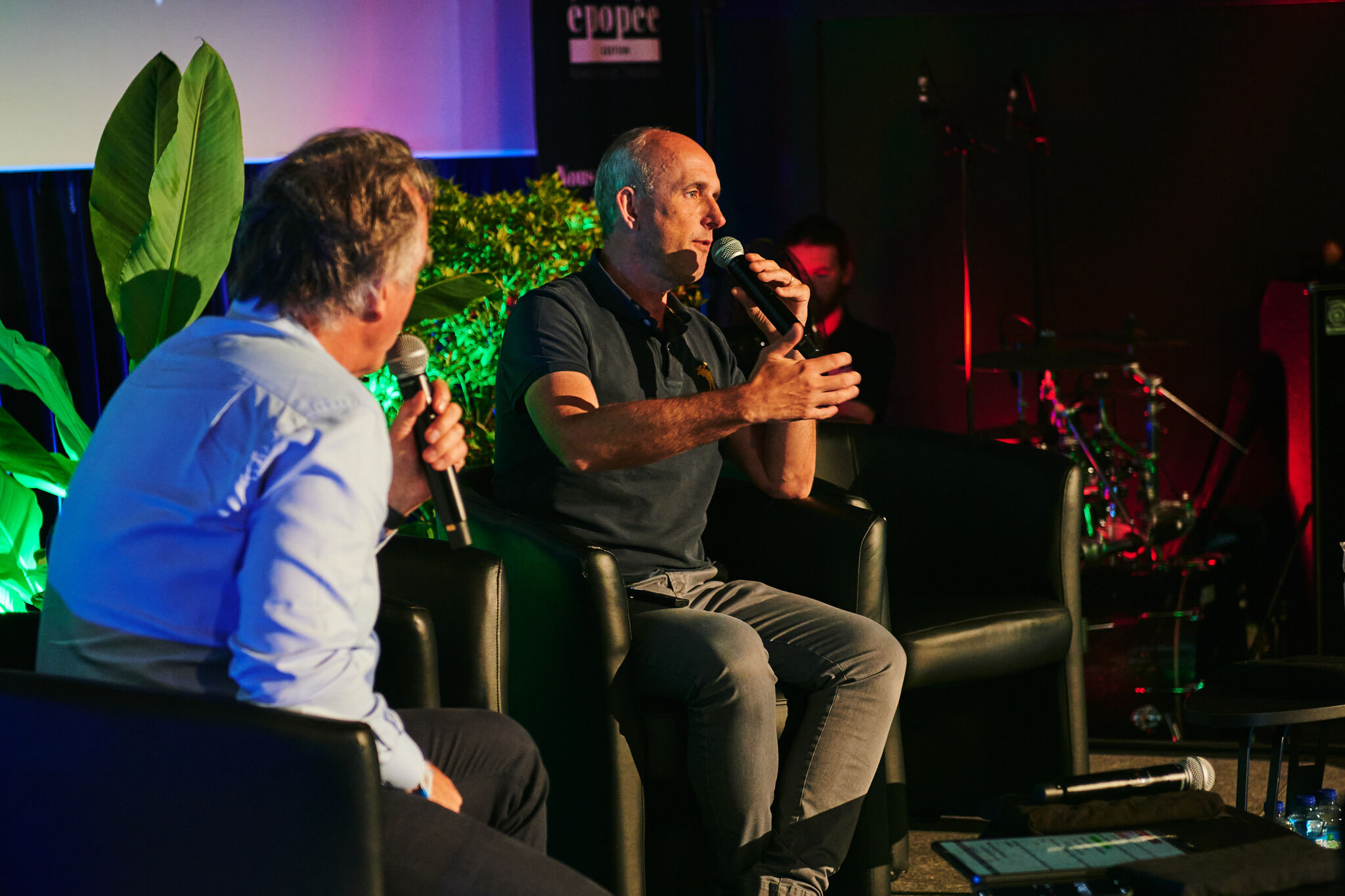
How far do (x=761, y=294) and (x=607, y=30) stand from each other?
7.85 ft

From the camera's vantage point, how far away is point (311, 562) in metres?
1.12

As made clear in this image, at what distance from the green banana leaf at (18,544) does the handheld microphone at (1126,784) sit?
2232 millimetres

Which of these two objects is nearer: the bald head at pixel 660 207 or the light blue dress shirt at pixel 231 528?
the light blue dress shirt at pixel 231 528

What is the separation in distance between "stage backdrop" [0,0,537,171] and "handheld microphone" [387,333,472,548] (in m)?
3.19

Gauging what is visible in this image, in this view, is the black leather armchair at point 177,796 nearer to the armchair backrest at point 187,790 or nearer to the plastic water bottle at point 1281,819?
the armchair backrest at point 187,790

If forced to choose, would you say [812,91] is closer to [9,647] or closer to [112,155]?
[112,155]

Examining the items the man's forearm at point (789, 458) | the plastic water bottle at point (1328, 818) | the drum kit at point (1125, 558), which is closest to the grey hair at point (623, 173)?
the man's forearm at point (789, 458)

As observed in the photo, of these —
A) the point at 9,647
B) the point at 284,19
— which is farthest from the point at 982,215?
the point at 9,647

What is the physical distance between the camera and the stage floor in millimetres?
2447

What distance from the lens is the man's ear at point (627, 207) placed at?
92.5 inches

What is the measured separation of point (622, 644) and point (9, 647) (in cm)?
88

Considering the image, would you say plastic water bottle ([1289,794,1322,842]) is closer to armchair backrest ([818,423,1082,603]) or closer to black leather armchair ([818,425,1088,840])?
black leather armchair ([818,425,1088,840])

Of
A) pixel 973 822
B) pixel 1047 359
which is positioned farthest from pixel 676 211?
pixel 1047 359

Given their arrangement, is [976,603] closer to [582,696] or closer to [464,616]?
[582,696]
